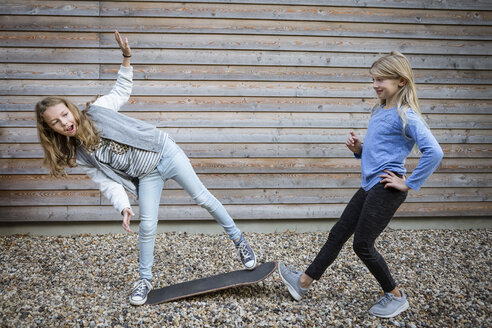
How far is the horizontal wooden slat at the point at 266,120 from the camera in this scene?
136 inches

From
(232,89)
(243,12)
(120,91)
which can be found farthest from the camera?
(232,89)

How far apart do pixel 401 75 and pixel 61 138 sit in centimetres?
207

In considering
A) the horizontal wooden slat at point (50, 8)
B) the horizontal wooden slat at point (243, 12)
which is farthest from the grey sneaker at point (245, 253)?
the horizontal wooden slat at point (50, 8)

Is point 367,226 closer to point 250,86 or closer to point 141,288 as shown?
point 141,288

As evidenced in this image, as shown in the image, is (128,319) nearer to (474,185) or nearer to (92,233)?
(92,233)

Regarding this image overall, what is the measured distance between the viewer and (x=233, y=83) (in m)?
3.53

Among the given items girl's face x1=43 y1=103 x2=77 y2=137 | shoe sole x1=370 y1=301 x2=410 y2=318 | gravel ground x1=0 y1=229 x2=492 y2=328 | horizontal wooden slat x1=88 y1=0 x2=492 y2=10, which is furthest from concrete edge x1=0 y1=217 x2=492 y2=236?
horizontal wooden slat x1=88 y1=0 x2=492 y2=10

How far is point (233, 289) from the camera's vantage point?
265 centimetres

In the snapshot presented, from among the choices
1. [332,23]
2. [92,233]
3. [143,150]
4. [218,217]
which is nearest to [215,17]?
[332,23]

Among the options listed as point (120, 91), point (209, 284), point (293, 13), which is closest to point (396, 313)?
point (209, 284)

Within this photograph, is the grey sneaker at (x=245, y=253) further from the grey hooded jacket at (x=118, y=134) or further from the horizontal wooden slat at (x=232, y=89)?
the horizontal wooden slat at (x=232, y=89)

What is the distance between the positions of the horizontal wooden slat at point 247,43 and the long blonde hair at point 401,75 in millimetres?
1695

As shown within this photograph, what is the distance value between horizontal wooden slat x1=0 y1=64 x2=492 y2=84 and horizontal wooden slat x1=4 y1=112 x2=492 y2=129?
1.19ft

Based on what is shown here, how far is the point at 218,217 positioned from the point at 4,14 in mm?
2934
